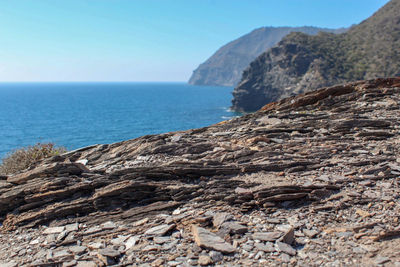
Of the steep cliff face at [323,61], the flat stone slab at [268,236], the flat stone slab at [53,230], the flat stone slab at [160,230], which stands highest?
the steep cliff face at [323,61]

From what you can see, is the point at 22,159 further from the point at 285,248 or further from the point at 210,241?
the point at 285,248

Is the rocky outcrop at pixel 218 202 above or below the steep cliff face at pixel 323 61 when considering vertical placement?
below

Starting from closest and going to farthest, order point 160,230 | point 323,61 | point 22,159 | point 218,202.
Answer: point 160,230 < point 218,202 < point 22,159 < point 323,61

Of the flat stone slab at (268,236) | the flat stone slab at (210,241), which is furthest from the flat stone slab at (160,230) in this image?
the flat stone slab at (268,236)

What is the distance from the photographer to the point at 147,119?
93.7 metres

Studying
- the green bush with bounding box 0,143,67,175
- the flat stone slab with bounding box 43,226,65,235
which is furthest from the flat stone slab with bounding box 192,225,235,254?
the green bush with bounding box 0,143,67,175

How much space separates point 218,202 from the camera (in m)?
8.05

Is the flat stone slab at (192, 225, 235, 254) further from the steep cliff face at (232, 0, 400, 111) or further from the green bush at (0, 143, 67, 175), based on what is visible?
the steep cliff face at (232, 0, 400, 111)

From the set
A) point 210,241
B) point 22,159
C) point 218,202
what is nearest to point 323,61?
point 22,159

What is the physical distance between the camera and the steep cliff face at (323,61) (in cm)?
9389

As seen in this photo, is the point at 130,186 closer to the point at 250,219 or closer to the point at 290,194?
the point at 250,219

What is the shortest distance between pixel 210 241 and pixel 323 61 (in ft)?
365

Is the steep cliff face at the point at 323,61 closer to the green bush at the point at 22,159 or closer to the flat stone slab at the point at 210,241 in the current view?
the green bush at the point at 22,159

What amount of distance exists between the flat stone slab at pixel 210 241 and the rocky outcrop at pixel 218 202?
0.02 meters
